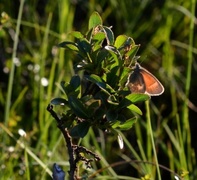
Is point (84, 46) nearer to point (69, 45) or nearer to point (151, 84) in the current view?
point (69, 45)

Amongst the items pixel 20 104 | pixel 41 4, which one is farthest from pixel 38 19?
pixel 20 104

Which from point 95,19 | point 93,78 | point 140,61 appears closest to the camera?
point 93,78

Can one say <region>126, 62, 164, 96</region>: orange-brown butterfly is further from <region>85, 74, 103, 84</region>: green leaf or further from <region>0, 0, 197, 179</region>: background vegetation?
<region>0, 0, 197, 179</region>: background vegetation

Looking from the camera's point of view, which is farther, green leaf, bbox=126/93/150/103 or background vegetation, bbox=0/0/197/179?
background vegetation, bbox=0/0/197/179

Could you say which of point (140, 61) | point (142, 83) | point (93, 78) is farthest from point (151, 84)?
point (140, 61)

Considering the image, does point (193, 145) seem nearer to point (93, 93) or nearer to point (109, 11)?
point (109, 11)

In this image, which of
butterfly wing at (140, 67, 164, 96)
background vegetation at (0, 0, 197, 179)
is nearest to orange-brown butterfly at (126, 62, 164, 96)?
butterfly wing at (140, 67, 164, 96)
